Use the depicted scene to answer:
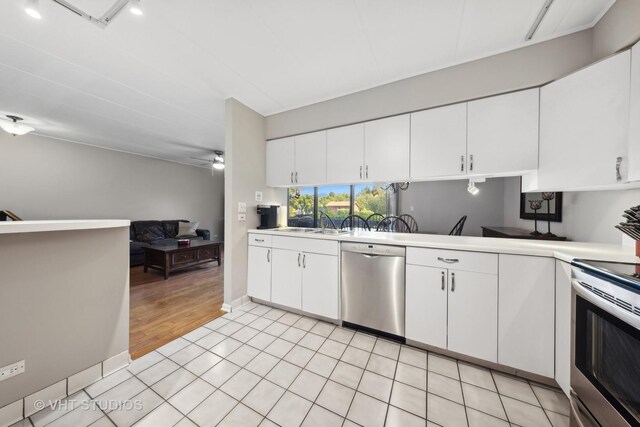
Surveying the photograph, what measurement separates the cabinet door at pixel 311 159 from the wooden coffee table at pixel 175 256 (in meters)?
2.68

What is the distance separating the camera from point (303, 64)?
2047mm

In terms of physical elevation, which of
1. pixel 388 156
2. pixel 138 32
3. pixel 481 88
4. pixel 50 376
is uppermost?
pixel 138 32

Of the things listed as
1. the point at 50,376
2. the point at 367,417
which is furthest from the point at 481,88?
the point at 50,376

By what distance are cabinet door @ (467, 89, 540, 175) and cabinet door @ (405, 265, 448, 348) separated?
3.39 ft

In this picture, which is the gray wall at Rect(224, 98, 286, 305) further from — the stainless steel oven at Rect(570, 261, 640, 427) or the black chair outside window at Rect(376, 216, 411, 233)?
the stainless steel oven at Rect(570, 261, 640, 427)

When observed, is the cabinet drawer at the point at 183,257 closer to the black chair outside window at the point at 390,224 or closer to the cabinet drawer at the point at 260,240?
the cabinet drawer at the point at 260,240

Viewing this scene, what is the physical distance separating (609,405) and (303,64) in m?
2.79

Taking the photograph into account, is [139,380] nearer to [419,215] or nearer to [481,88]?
[481,88]

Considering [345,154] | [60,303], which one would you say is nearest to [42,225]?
[60,303]

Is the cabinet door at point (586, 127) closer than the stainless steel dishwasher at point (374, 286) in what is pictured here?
Yes

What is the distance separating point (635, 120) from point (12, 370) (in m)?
3.72

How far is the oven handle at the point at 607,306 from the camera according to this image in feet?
2.44

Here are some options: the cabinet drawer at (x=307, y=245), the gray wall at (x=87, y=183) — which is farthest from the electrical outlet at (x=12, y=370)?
the gray wall at (x=87, y=183)

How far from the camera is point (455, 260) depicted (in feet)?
5.47
